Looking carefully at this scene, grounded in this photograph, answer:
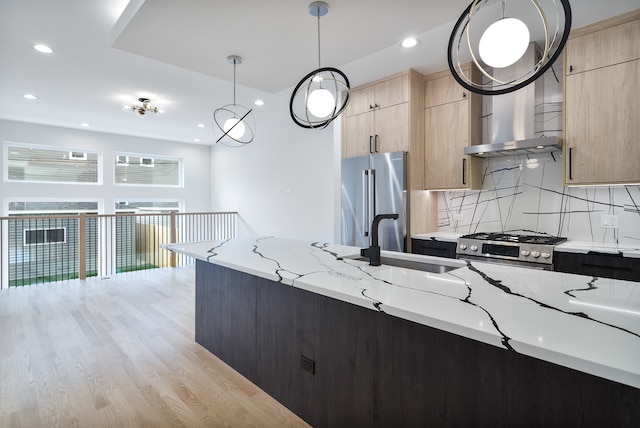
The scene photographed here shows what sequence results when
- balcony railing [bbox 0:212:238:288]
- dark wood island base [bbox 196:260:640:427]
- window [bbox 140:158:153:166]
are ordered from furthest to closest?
window [bbox 140:158:153:166] < balcony railing [bbox 0:212:238:288] < dark wood island base [bbox 196:260:640:427]

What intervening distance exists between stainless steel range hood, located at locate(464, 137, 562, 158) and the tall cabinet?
55 cm

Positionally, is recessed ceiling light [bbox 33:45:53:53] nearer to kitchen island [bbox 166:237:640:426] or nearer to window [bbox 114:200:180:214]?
kitchen island [bbox 166:237:640:426]

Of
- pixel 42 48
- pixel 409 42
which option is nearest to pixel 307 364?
pixel 409 42

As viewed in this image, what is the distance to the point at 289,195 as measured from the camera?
19.6 feet

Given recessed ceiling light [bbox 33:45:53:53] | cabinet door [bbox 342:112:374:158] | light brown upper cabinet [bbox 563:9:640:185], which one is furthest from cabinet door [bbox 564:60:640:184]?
recessed ceiling light [bbox 33:45:53:53]

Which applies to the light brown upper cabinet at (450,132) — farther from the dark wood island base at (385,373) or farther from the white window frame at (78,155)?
the white window frame at (78,155)

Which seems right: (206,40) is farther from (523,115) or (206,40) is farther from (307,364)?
(523,115)

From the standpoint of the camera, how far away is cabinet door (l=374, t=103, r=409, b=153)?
11.7 ft

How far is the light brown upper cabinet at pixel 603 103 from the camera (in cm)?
246

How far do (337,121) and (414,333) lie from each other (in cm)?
346

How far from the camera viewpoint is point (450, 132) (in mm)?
3488

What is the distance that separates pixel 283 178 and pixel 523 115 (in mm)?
3882

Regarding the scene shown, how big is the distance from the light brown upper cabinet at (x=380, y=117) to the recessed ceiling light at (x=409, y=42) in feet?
1.88

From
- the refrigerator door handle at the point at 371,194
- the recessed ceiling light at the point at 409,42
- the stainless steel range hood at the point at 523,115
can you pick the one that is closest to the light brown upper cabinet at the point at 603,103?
the stainless steel range hood at the point at 523,115
